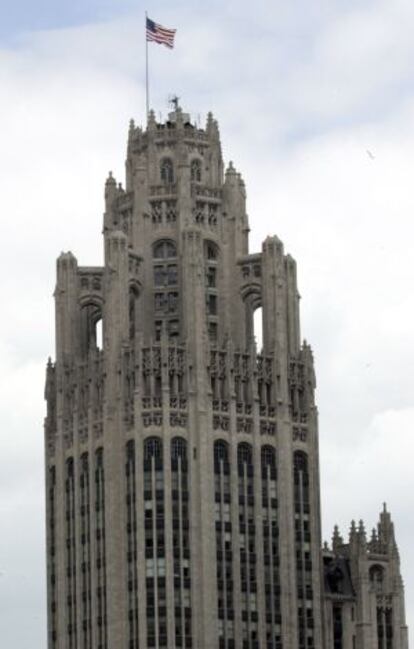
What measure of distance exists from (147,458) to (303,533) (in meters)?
17.0

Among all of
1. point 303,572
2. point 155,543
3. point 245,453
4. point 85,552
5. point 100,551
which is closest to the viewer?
point 155,543

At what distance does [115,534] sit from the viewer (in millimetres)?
192500

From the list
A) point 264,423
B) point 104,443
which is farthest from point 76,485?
point 264,423

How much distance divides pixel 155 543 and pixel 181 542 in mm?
2329

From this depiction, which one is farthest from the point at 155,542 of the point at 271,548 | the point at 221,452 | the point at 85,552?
the point at 271,548

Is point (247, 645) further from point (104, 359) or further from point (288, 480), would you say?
point (104, 359)

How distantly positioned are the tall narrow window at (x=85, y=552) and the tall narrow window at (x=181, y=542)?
9732 millimetres

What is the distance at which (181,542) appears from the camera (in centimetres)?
19075

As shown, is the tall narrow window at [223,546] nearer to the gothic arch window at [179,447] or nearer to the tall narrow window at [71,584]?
the gothic arch window at [179,447]

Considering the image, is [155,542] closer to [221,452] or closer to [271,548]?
[221,452]

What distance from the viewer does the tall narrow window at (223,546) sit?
19112 centimetres

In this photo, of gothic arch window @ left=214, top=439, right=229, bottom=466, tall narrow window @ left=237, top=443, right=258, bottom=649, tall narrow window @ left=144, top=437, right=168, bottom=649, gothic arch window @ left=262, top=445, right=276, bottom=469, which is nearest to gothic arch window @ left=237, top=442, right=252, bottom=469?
tall narrow window @ left=237, top=443, right=258, bottom=649

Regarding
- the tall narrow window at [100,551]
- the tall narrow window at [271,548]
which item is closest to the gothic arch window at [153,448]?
the tall narrow window at [100,551]

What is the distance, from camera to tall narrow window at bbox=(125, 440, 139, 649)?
19000cm
